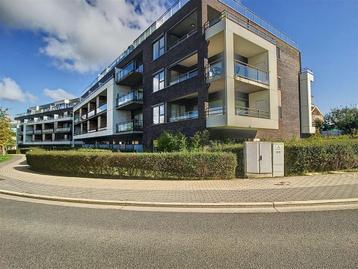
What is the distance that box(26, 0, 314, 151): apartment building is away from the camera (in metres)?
17.2

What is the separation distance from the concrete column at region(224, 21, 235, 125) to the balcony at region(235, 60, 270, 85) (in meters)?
0.77

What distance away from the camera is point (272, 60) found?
2045cm

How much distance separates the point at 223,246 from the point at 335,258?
1.72 meters

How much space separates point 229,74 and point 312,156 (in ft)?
24.1

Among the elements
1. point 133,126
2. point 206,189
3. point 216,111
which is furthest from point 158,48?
point 206,189

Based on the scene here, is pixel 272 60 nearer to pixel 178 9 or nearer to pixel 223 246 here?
pixel 178 9

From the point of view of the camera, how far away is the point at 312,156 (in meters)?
12.3

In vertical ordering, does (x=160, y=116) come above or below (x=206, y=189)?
above

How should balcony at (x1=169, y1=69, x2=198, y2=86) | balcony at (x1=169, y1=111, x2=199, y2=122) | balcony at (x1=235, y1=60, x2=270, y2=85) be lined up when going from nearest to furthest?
balcony at (x1=235, y1=60, x2=270, y2=85) → balcony at (x1=169, y1=111, x2=199, y2=122) → balcony at (x1=169, y1=69, x2=198, y2=86)

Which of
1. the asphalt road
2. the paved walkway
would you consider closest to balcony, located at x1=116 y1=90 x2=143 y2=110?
the paved walkway

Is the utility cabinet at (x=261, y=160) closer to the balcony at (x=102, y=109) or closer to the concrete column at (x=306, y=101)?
the concrete column at (x=306, y=101)

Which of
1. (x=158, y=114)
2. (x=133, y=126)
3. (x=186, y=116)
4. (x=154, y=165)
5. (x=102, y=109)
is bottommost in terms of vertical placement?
(x=154, y=165)

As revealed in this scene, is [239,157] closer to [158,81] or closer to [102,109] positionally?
[158,81]

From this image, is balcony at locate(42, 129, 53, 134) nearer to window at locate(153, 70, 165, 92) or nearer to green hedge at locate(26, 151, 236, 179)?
window at locate(153, 70, 165, 92)
